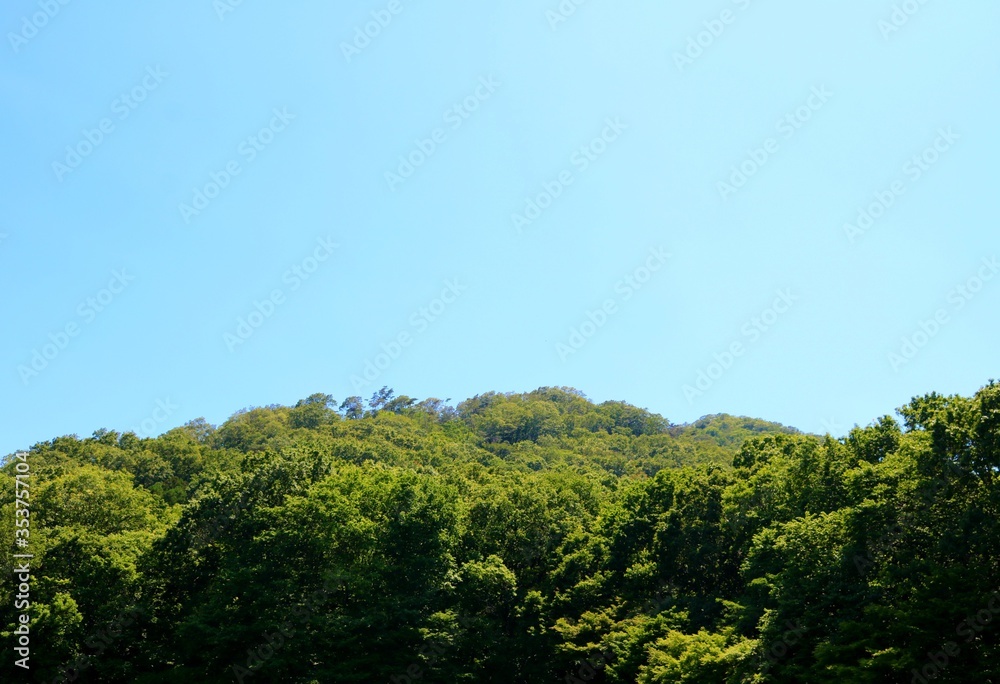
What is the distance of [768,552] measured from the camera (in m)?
32.6

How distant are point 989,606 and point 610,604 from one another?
17.7 m

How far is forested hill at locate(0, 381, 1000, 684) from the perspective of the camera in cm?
2553

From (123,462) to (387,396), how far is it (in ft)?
294

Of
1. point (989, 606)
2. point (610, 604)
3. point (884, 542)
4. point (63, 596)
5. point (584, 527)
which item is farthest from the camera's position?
point (584, 527)

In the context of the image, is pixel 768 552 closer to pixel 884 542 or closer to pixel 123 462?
pixel 884 542

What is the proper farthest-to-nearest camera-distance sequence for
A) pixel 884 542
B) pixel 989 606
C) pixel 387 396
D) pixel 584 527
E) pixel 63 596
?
Result: pixel 387 396, pixel 584 527, pixel 63 596, pixel 884 542, pixel 989 606

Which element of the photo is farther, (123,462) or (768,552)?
(123,462)

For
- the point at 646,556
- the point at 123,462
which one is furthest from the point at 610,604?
the point at 123,462

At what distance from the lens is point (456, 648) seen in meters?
36.9

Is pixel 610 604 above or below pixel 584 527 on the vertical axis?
below

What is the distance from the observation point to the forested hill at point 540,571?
25531mm

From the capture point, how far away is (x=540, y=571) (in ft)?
138

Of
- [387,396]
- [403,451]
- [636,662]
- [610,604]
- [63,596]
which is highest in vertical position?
[387,396]

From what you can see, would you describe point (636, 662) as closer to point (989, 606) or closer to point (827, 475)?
point (827, 475)
